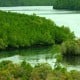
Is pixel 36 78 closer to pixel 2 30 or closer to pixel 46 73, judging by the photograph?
pixel 46 73

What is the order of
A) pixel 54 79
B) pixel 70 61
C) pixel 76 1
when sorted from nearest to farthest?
pixel 54 79 → pixel 70 61 → pixel 76 1

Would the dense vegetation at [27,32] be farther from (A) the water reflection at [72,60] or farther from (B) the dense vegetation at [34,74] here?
(B) the dense vegetation at [34,74]

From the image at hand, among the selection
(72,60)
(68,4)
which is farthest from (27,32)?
(68,4)

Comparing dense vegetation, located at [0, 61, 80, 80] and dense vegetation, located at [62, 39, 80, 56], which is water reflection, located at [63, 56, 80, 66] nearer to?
dense vegetation, located at [62, 39, 80, 56]

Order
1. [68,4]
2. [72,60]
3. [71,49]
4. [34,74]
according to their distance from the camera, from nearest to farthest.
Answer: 1. [34,74]
2. [72,60]
3. [71,49]
4. [68,4]

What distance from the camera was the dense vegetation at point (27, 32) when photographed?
70.4 metres

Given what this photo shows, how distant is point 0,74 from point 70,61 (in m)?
22.0

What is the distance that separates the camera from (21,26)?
7769 cm

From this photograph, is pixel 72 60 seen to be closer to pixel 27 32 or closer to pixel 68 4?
pixel 27 32

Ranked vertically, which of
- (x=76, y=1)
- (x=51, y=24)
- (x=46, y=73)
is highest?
(x=46, y=73)

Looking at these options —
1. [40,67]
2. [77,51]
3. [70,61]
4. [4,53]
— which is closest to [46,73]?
[40,67]

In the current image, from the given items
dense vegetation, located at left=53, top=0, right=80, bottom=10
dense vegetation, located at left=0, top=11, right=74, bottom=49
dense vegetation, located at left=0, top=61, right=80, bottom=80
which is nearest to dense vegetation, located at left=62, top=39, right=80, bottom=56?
dense vegetation, located at left=0, top=11, right=74, bottom=49

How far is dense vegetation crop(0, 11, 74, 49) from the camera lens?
70.4 m

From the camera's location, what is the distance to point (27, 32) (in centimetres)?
7606
